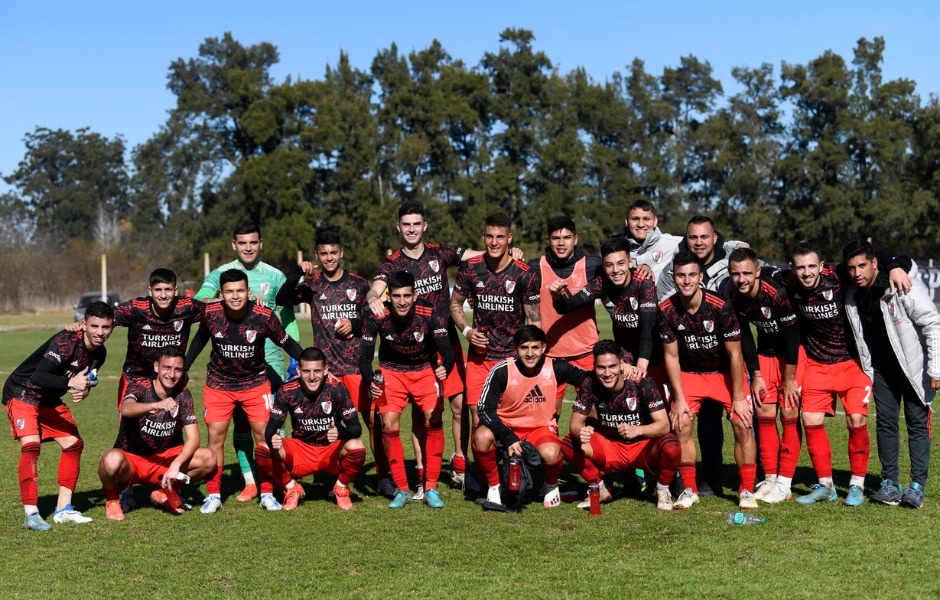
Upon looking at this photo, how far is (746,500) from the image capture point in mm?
6328

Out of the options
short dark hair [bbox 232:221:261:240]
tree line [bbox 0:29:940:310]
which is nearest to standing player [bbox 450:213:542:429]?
short dark hair [bbox 232:221:261:240]

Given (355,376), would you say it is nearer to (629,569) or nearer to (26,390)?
(26,390)

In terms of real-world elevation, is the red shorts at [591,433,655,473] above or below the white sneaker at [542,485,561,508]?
above

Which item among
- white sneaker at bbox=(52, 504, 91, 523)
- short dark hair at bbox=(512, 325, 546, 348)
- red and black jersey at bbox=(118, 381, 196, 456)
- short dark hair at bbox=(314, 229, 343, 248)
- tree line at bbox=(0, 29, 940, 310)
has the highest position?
tree line at bbox=(0, 29, 940, 310)

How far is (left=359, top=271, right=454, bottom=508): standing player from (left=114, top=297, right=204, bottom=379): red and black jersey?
1.29 m

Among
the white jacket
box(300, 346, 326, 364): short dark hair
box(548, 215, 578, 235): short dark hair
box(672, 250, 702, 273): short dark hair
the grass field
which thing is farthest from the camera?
box(548, 215, 578, 235): short dark hair

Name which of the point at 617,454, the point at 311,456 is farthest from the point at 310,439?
the point at 617,454

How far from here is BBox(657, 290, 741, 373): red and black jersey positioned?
647 centimetres

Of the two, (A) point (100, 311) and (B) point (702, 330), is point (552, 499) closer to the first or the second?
(B) point (702, 330)

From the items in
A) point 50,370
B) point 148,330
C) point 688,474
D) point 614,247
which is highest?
point 614,247

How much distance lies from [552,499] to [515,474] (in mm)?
436

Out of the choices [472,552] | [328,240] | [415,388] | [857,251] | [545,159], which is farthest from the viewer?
[545,159]

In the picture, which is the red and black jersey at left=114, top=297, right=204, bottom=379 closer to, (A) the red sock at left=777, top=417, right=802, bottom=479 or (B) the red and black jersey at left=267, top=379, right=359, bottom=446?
(B) the red and black jersey at left=267, top=379, right=359, bottom=446

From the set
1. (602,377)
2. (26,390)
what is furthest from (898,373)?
(26,390)
